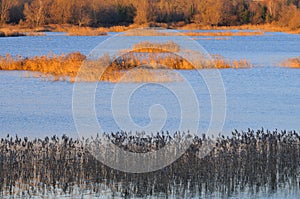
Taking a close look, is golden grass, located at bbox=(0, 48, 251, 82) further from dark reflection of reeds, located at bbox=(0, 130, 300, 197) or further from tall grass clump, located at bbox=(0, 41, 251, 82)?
dark reflection of reeds, located at bbox=(0, 130, 300, 197)

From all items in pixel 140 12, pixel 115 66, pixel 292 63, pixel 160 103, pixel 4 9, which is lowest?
pixel 160 103

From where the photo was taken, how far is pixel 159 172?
1011cm

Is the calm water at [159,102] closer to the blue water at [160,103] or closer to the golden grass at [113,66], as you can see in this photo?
the blue water at [160,103]

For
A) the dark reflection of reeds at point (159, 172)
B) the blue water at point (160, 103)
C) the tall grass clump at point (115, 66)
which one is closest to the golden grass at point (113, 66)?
the tall grass clump at point (115, 66)

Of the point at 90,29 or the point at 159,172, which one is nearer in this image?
the point at 159,172

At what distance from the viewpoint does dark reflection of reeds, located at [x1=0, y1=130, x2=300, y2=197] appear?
9.85 meters

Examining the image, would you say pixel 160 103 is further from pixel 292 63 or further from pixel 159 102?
pixel 292 63

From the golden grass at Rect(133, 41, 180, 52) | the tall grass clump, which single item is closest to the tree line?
the golden grass at Rect(133, 41, 180, 52)

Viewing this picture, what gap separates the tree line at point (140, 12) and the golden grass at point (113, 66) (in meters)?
34.8

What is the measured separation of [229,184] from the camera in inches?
397

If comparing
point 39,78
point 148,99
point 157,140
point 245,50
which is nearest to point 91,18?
point 245,50

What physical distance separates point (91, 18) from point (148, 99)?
159 feet

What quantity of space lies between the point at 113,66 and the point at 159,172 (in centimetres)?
1540

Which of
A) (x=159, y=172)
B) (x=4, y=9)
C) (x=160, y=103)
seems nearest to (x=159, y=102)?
(x=160, y=103)
